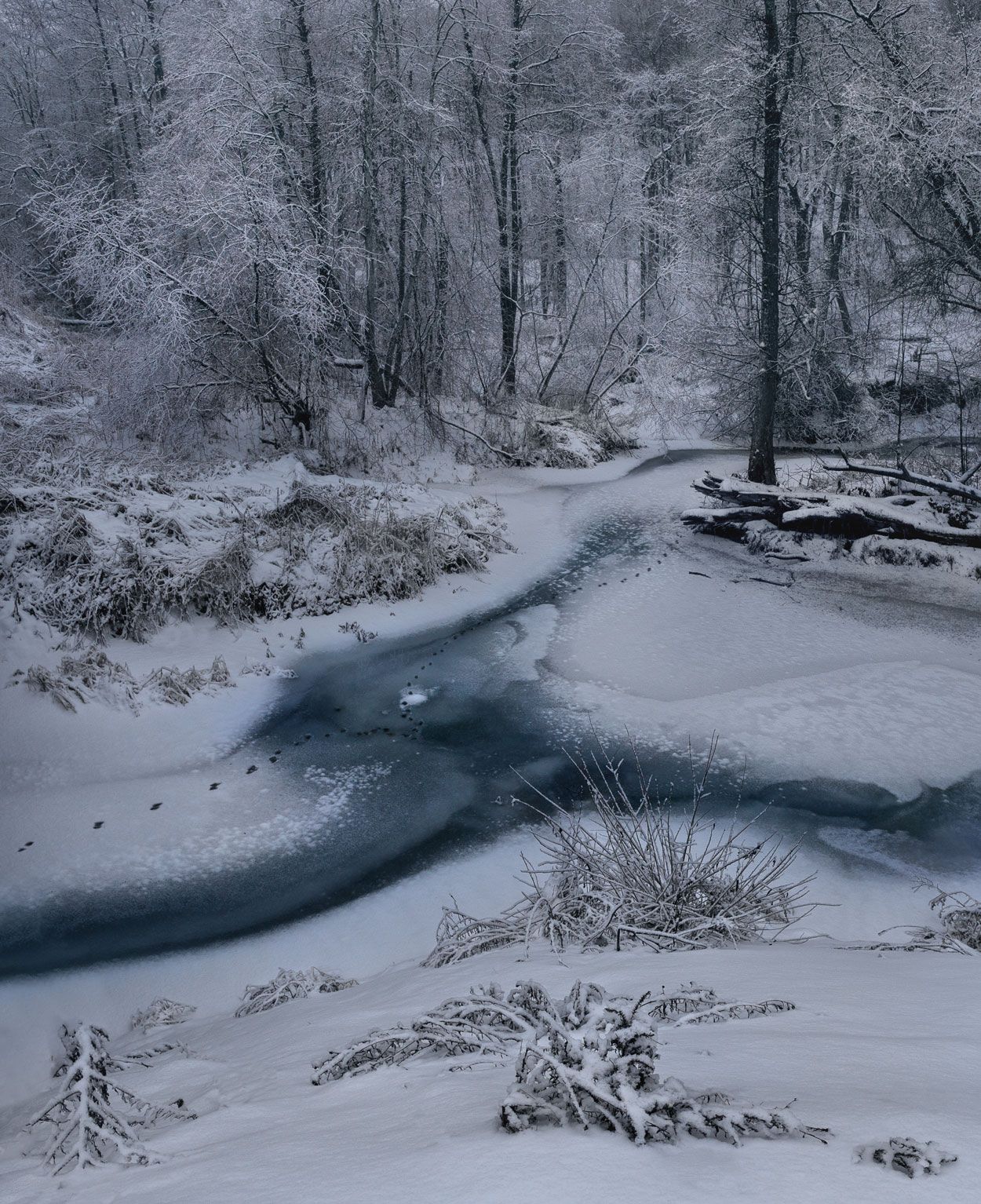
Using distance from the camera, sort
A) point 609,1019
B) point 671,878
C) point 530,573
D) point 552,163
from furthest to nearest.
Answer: point 552,163
point 530,573
point 671,878
point 609,1019

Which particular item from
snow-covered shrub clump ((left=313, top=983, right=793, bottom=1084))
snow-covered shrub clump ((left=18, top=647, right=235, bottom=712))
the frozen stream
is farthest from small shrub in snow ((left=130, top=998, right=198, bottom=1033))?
snow-covered shrub clump ((left=18, top=647, right=235, bottom=712))

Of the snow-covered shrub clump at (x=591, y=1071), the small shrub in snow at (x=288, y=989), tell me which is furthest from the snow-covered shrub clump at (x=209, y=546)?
the snow-covered shrub clump at (x=591, y=1071)

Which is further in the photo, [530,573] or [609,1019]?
[530,573]

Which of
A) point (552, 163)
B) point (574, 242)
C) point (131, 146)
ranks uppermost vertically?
point (131, 146)

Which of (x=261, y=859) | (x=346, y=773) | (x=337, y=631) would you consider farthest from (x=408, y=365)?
(x=261, y=859)

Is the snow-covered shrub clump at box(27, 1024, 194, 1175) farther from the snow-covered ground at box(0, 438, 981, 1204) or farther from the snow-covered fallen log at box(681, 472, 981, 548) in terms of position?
the snow-covered fallen log at box(681, 472, 981, 548)

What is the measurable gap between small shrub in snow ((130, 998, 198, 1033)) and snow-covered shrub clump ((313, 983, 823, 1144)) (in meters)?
2.36

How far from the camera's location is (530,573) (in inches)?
392

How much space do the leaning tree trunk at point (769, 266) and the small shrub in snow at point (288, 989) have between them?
10.0 m

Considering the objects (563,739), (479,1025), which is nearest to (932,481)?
(563,739)

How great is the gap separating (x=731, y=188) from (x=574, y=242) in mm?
6273

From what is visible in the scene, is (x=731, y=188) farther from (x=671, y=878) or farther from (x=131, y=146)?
(x=131, y=146)

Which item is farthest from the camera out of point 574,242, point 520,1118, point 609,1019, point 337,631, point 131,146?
point 131,146

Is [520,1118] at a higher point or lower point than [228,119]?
lower
